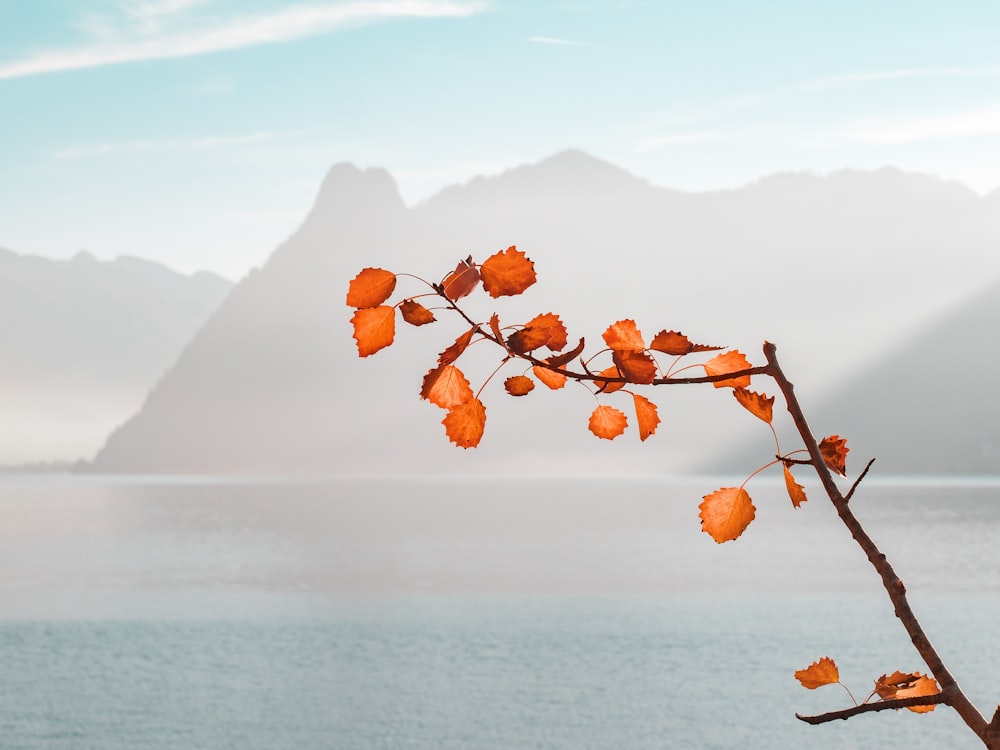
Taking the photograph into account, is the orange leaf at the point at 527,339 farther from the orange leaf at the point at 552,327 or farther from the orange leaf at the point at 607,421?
the orange leaf at the point at 607,421

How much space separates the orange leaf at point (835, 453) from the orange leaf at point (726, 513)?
11 cm

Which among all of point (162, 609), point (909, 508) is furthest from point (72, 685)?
point (909, 508)

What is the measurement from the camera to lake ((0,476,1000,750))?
40.3 meters

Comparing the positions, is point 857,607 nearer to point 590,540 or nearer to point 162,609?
point 162,609

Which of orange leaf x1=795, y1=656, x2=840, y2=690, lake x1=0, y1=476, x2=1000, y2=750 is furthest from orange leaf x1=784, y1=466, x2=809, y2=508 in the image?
lake x1=0, y1=476, x2=1000, y2=750

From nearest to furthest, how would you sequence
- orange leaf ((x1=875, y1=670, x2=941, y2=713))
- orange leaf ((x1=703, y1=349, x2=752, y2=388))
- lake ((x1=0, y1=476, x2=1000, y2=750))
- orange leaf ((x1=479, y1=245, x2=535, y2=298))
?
orange leaf ((x1=479, y1=245, x2=535, y2=298)), orange leaf ((x1=703, y1=349, x2=752, y2=388)), orange leaf ((x1=875, y1=670, x2=941, y2=713)), lake ((x1=0, y1=476, x2=1000, y2=750))

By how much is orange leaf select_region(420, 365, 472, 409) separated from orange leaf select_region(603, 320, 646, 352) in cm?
13

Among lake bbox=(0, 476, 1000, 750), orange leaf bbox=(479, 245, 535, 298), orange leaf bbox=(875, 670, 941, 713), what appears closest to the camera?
orange leaf bbox=(479, 245, 535, 298)

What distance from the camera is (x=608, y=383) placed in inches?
39.6

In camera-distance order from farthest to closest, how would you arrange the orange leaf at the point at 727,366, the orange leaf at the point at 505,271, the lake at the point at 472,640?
the lake at the point at 472,640 < the orange leaf at the point at 727,366 < the orange leaf at the point at 505,271

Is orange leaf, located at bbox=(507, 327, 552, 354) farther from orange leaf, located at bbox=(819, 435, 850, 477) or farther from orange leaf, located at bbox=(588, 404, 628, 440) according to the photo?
orange leaf, located at bbox=(819, 435, 850, 477)

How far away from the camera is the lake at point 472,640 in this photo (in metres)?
40.3

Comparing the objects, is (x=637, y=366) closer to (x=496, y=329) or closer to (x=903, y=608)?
(x=496, y=329)

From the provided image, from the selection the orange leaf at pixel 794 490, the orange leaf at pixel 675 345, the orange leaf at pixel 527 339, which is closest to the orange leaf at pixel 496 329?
the orange leaf at pixel 527 339
